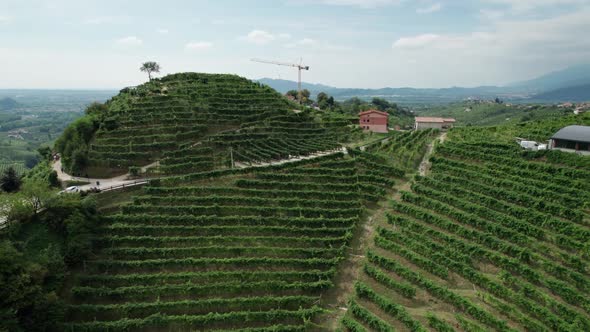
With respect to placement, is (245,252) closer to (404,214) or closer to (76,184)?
(404,214)

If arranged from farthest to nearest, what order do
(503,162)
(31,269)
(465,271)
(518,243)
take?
(503,162) → (518,243) → (465,271) → (31,269)

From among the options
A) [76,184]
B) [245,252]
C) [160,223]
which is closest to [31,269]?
[160,223]

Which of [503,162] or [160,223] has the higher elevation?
[503,162]

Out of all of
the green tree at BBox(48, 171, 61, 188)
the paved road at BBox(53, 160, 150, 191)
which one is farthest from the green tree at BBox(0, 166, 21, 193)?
the paved road at BBox(53, 160, 150, 191)

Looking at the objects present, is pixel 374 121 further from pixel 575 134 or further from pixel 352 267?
pixel 352 267

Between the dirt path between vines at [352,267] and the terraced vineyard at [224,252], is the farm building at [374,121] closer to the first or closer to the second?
the terraced vineyard at [224,252]
